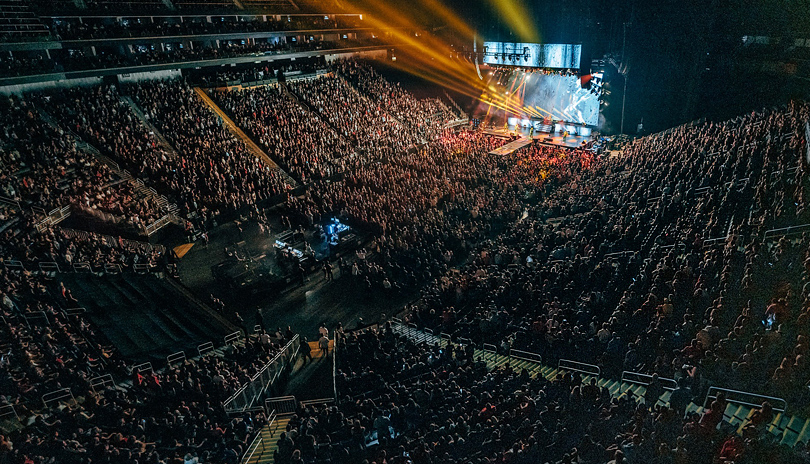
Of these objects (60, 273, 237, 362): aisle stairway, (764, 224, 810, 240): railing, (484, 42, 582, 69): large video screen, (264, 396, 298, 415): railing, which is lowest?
(264, 396, 298, 415): railing

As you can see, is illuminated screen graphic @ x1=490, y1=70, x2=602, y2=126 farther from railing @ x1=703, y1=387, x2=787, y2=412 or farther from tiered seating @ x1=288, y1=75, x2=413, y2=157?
railing @ x1=703, y1=387, x2=787, y2=412

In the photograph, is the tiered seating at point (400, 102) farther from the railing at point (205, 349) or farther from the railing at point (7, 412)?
the railing at point (7, 412)

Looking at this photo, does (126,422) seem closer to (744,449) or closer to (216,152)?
(744,449)

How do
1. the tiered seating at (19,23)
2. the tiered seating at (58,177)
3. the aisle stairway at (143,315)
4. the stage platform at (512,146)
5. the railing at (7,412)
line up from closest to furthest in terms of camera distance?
the railing at (7,412), the aisle stairway at (143,315), the tiered seating at (58,177), the tiered seating at (19,23), the stage platform at (512,146)

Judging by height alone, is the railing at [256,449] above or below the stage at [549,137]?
below

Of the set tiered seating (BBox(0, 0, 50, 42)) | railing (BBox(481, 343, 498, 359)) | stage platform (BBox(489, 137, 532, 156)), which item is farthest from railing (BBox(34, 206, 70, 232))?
stage platform (BBox(489, 137, 532, 156))

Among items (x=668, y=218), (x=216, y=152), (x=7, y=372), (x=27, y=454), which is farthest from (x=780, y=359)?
(x=216, y=152)

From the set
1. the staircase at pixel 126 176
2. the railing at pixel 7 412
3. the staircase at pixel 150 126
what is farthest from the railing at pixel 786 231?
the staircase at pixel 150 126
